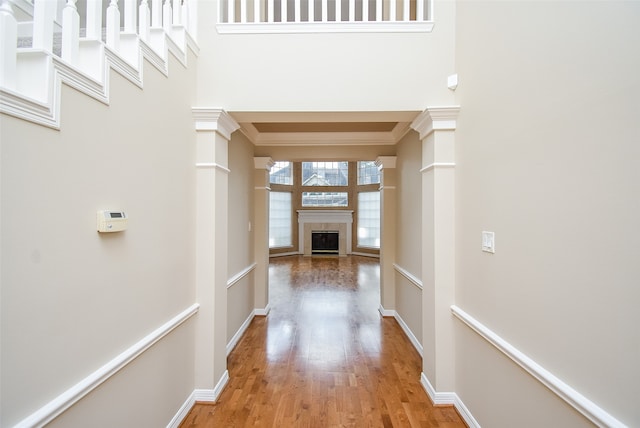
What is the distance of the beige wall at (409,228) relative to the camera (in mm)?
3143

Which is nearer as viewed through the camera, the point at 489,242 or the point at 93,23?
the point at 93,23

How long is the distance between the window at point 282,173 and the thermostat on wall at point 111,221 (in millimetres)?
8910

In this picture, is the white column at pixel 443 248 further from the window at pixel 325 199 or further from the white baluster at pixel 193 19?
the window at pixel 325 199

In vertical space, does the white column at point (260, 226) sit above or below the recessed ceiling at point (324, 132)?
below

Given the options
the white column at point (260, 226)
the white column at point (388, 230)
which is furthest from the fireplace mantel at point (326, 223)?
the white column at point (260, 226)

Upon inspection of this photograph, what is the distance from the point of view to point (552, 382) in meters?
1.27

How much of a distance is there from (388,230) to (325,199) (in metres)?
6.71

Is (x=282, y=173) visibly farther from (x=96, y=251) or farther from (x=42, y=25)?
(x=42, y=25)

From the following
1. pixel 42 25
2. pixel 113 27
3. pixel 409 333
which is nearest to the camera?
pixel 42 25

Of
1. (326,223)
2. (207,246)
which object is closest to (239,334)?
(207,246)

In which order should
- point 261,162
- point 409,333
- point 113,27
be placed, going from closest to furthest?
point 113,27, point 409,333, point 261,162

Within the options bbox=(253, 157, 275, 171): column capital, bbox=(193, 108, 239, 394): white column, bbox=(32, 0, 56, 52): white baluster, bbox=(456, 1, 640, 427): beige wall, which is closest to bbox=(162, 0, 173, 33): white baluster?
bbox=(193, 108, 239, 394): white column

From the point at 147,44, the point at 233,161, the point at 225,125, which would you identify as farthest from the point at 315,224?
the point at 147,44

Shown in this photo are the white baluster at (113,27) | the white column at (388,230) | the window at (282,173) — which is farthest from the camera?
the window at (282,173)
